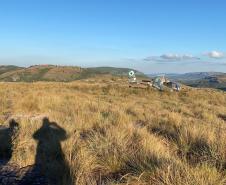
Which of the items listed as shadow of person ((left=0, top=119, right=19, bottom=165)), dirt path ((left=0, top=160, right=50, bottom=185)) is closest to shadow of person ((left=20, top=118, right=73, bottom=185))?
dirt path ((left=0, top=160, right=50, bottom=185))

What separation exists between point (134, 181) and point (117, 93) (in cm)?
2660

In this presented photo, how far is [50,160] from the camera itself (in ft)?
22.6

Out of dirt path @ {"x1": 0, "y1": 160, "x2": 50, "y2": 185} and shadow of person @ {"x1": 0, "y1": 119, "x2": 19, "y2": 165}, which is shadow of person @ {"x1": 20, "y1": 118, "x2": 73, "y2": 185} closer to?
dirt path @ {"x1": 0, "y1": 160, "x2": 50, "y2": 185}

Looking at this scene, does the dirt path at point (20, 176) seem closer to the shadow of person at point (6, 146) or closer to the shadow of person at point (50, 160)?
the shadow of person at point (50, 160)

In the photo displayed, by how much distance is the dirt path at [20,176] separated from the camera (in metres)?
5.99

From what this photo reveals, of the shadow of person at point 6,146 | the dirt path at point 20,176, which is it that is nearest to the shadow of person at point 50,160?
the dirt path at point 20,176

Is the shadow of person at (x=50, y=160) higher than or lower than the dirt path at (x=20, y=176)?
higher

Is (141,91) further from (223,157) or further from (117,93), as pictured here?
(223,157)

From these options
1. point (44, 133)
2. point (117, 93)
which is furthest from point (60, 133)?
point (117, 93)

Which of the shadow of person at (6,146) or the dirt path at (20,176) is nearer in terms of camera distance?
the dirt path at (20,176)

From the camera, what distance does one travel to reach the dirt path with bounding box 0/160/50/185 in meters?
5.99

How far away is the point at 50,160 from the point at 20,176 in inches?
28.4

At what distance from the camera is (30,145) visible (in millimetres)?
8070

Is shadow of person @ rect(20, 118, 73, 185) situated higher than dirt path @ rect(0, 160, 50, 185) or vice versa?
shadow of person @ rect(20, 118, 73, 185)
